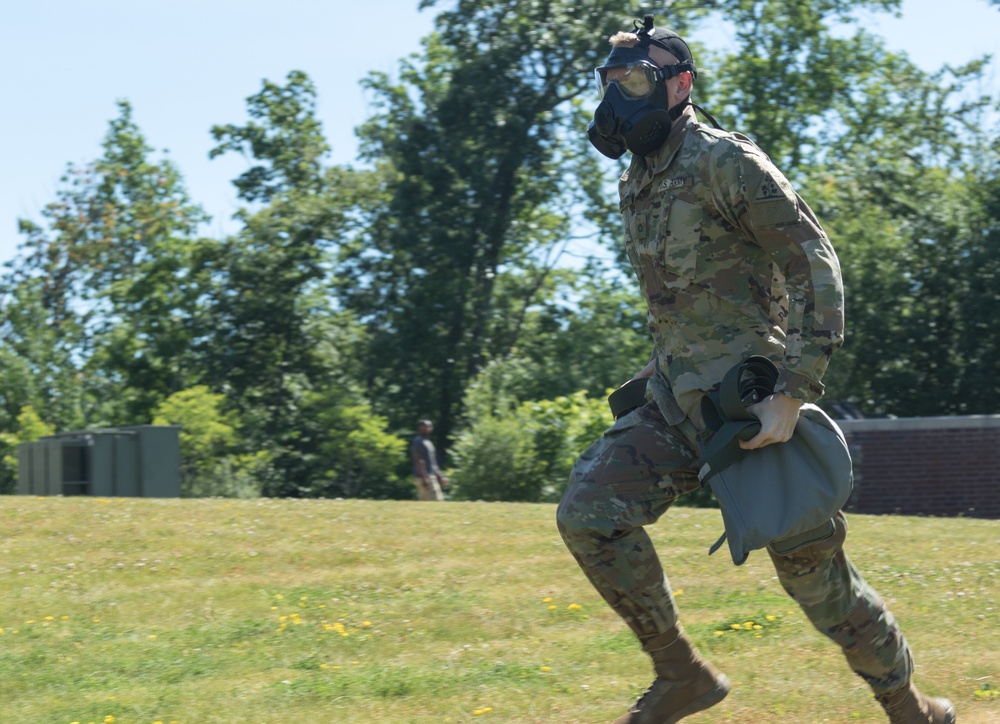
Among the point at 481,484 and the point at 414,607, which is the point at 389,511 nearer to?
the point at 414,607

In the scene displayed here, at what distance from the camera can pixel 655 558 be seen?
4184mm

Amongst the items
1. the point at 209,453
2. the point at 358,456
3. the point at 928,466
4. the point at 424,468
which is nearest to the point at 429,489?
the point at 424,468

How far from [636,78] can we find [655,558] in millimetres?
1507

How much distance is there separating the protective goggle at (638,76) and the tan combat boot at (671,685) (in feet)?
5.58

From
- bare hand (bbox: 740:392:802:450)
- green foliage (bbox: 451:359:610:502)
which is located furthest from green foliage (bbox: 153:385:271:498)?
bare hand (bbox: 740:392:802:450)

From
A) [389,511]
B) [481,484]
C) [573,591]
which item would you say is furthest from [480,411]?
[573,591]

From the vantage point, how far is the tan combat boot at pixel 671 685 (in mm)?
4195

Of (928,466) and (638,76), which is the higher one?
(638,76)

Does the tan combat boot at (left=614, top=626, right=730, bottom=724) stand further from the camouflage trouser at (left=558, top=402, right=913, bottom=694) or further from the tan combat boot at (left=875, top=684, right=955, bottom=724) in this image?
the tan combat boot at (left=875, top=684, right=955, bottom=724)

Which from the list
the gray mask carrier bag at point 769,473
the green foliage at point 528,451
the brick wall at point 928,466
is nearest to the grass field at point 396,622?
the gray mask carrier bag at point 769,473

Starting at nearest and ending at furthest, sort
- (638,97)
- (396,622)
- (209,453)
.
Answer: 1. (638,97)
2. (396,622)
3. (209,453)

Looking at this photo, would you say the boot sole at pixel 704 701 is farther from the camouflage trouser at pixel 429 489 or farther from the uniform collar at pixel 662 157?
the camouflage trouser at pixel 429 489

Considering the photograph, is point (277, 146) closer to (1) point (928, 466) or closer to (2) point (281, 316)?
(2) point (281, 316)

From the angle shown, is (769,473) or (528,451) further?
(528,451)
